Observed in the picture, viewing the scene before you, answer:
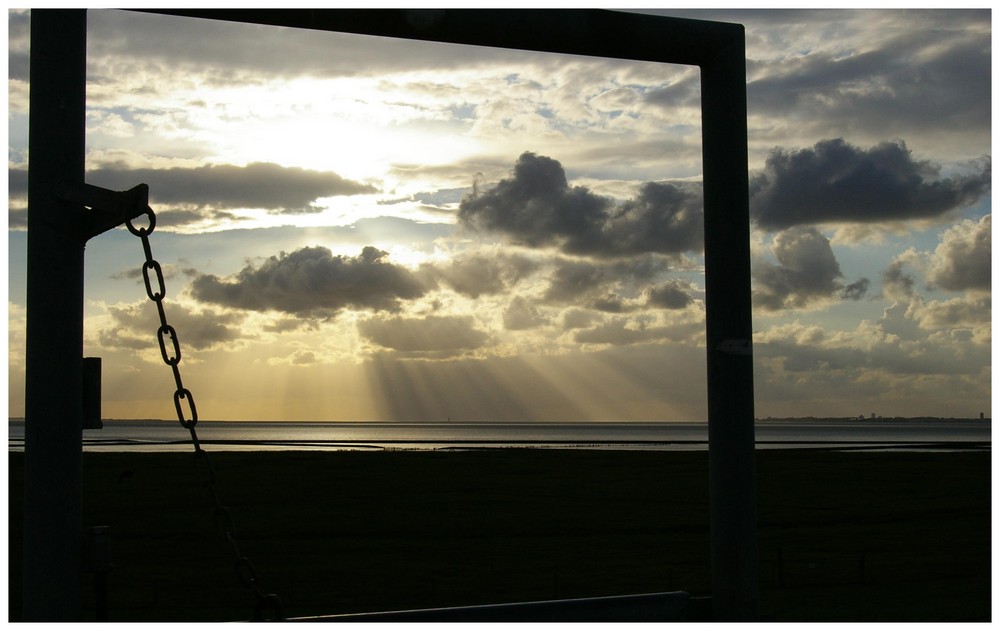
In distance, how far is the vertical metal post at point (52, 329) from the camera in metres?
4.64

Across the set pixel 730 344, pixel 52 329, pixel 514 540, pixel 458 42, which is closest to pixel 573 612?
pixel 730 344

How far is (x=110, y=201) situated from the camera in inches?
183

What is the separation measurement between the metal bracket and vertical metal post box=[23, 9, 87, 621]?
3.3 inches

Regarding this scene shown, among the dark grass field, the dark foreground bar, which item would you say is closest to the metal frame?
the dark foreground bar

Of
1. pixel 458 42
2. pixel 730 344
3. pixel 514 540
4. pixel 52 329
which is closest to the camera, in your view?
pixel 52 329

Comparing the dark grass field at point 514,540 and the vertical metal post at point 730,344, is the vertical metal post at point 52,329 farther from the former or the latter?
the dark grass field at point 514,540

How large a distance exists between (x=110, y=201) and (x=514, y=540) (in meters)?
38.3

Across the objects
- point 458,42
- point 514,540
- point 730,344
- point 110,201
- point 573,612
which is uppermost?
point 458,42

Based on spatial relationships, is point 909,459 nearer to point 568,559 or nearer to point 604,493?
point 604,493

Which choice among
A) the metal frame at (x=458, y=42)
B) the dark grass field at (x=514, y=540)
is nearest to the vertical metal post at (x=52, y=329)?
the metal frame at (x=458, y=42)

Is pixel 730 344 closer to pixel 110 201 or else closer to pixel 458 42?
pixel 458 42

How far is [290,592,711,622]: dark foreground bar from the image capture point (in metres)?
5.09

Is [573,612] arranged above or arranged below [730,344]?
below

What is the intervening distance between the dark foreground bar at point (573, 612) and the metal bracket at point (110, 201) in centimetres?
211
